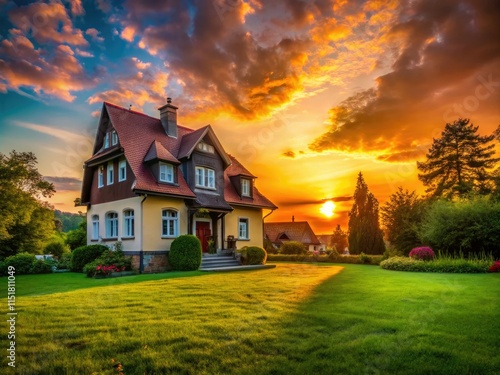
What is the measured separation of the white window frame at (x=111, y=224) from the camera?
19672 mm

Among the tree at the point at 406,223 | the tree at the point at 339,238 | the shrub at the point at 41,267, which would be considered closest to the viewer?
the shrub at the point at 41,267

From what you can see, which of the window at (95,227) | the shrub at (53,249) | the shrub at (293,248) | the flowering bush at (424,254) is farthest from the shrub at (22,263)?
the flowering bush at (424,254)

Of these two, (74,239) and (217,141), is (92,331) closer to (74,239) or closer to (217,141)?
(217,141)

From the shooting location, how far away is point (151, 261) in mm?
17312

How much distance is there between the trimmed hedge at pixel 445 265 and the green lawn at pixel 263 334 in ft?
26.3

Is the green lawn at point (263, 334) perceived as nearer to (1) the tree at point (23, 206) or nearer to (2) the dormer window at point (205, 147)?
(2) the dormer window at point (205, 147)

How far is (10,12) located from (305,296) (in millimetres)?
12357

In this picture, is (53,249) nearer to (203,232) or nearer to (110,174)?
(110,174)

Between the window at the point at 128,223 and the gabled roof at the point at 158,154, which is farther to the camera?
the window at the point at 128,223

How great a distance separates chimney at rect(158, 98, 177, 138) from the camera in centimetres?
2172

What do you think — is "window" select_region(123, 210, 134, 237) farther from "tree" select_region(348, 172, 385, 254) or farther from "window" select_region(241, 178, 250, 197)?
"tree" select_region(348, 172, 385, 254)

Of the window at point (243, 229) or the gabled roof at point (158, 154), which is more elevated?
the gabled roof at point (158, 154)

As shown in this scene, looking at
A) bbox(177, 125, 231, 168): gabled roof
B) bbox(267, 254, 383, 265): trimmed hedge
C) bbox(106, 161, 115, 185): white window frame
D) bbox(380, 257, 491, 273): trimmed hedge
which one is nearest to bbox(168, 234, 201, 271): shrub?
bbox(177, 125, 231, 168): gabled roof

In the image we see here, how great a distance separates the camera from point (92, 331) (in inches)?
213
